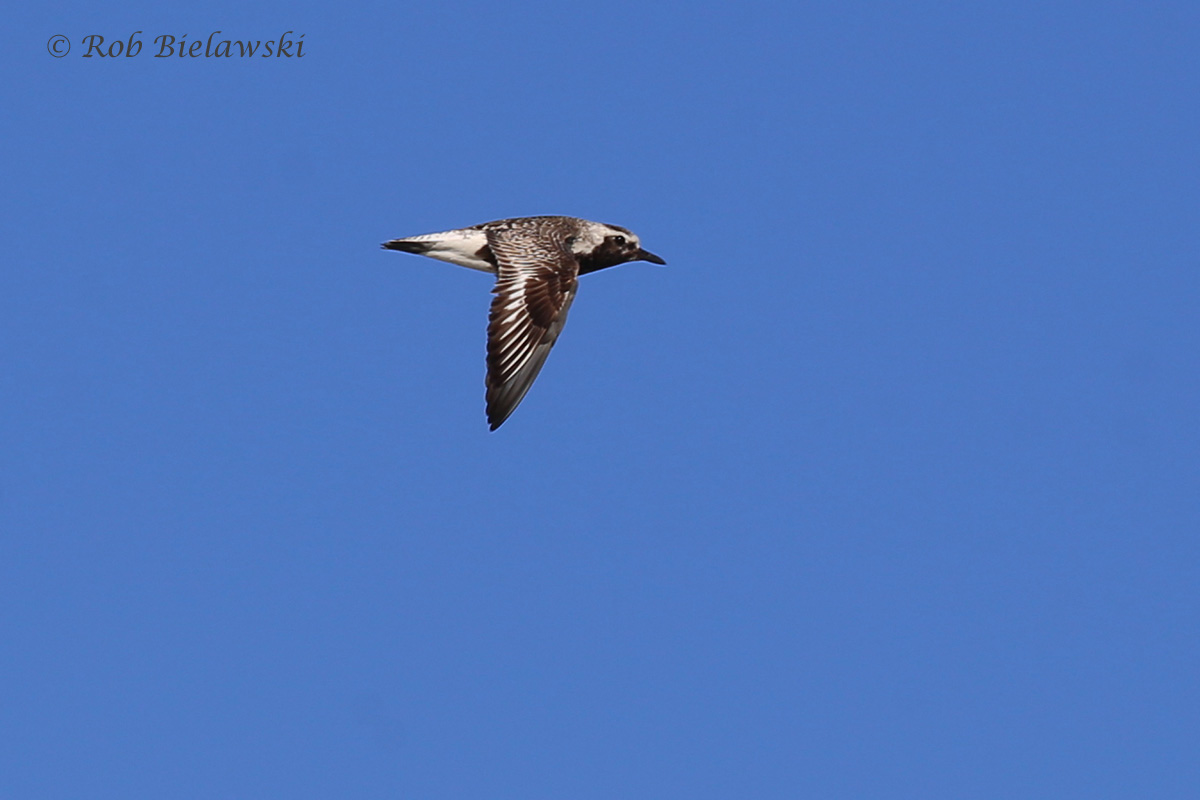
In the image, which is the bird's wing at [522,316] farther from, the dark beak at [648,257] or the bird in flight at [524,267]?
the dark beak at [648,257]

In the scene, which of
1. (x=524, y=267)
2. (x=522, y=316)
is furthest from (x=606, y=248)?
(x=522, y=316)

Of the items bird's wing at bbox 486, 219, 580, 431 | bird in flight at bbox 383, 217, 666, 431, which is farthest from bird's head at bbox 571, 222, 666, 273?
bird's wing at bbox 486, 219, 580, 431

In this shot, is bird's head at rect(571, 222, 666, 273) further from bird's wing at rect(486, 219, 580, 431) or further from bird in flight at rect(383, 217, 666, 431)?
bird's wing at rect(486, 219, 580, 431)

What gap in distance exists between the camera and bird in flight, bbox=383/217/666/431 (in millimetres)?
18953

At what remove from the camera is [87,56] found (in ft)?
78.2

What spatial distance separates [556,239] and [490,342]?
159 inches

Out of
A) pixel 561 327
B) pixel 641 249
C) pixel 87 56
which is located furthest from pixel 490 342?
pixel 87 56

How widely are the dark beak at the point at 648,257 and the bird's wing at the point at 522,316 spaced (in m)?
3.24

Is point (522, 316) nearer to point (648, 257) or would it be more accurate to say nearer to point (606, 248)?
point (606, 248)

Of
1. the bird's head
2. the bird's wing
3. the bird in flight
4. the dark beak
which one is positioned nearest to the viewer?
the bird's wing

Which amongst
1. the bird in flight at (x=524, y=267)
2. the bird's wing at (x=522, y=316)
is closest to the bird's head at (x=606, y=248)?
the bird in flight at (x=524, y=267)

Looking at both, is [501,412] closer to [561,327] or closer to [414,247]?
[561,327]

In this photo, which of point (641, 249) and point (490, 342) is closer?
point (490, 342)

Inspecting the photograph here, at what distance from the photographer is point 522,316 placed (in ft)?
64.3
